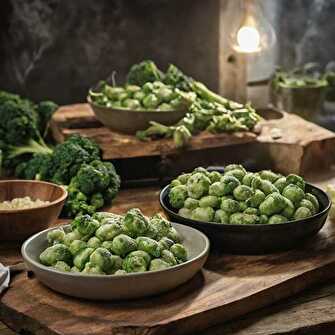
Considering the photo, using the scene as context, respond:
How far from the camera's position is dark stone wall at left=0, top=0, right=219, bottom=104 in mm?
4773

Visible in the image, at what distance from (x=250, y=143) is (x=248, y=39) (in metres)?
0.89

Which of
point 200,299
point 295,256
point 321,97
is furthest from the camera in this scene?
point 321,97

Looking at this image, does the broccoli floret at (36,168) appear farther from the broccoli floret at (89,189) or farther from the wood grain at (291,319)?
the wood grain at (291,319)

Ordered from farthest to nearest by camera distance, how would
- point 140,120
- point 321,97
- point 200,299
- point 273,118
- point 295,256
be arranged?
point 321,97, point 273,118, point 140,120, point 295,256, point 200,299

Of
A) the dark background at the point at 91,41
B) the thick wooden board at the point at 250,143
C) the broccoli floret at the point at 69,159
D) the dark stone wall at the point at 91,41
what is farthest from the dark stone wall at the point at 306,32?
the broccoli floret at the point at 69,159

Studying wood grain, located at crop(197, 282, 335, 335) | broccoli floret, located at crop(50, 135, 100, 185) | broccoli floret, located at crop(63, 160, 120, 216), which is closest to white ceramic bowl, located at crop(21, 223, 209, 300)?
wood grain, located at crop(197, 282, 335, 335)

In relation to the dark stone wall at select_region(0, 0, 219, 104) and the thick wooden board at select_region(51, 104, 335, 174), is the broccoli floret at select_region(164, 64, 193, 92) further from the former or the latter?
the dark stone wall at select_region(0, 0, 219, 104)

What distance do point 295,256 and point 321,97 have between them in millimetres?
2362

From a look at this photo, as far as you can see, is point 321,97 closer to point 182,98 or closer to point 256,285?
point 182,98

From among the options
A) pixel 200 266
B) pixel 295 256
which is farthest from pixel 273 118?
pixel 200 266

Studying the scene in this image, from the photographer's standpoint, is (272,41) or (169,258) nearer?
(169,258)

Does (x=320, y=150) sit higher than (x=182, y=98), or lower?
lower

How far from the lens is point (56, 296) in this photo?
282cm

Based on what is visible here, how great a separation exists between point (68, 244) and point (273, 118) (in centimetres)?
235
